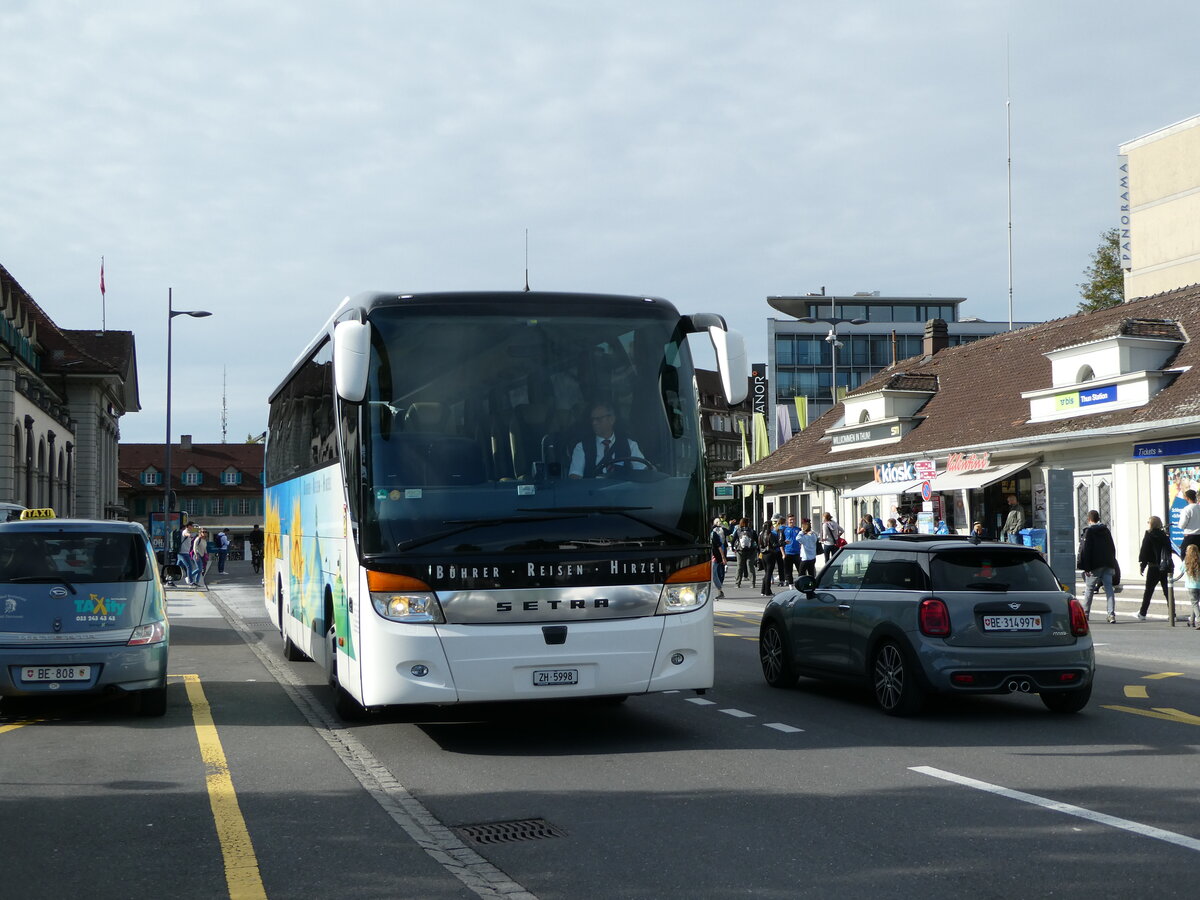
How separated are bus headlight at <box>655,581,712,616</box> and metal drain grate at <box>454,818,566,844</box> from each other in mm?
2671

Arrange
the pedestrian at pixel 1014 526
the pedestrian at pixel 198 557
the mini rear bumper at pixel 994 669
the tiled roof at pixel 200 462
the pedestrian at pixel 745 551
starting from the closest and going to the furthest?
the mini rear bumper at pixel 994 669 → the pedestrian at pixel 1014 526 → the pedestrian at pixel 745 551 → the pedestrian at pixel 198 557 → the tiled roof at pixel 200 462

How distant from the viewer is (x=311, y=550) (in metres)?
12.6

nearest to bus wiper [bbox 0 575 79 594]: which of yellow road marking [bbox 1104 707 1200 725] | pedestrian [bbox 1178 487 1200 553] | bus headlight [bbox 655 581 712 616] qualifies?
bus headlight [bbox 655 581 712 616]

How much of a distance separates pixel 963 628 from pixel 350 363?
5.33 metres

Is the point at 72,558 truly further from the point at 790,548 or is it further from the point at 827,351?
the point at 827,351

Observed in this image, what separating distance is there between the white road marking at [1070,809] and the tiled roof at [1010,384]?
64.9 ft

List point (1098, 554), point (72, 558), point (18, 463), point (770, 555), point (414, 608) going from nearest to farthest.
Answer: point (414, 608) → point (72, 558) → point (1098, 554) → point (770, 555) → point (18, 463)

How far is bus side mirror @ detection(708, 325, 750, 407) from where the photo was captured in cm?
962

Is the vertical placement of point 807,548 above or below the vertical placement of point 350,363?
below

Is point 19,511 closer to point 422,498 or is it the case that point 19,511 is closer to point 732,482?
point 422,498

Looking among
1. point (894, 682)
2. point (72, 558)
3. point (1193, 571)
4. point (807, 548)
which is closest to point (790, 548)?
point (807, 548)

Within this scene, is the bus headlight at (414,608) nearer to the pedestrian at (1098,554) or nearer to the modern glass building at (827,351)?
the pedestrian at (1098,554)

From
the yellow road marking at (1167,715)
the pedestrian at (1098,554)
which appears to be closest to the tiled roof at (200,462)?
the pedestrian at (1098,554)

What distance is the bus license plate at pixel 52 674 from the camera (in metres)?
11.0
